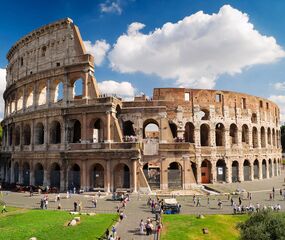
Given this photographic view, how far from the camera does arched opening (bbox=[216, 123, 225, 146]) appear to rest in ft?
134

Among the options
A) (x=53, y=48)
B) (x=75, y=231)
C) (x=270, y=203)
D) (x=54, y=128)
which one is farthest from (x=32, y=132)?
(x=270, y=203)

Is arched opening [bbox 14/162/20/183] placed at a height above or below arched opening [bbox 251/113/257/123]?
below

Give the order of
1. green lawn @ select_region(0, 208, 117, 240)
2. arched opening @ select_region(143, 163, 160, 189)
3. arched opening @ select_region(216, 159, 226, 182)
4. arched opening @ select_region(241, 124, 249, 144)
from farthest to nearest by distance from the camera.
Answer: arched opening @ select_region(241, 124, 249, 144)
arched opening @ select_region(216, 159, 226, 182)
arched opening @ select_region(143, 163, 160, 189)
green lawn @ select_region(0, 208, 117, 240)

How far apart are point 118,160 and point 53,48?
17582 mm

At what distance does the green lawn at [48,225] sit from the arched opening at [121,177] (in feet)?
32.0

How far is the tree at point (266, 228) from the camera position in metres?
14.3

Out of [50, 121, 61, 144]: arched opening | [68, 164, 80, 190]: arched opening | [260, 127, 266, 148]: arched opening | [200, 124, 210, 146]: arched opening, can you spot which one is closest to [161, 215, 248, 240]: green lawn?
[68, 164, 80, 190]: arched opening

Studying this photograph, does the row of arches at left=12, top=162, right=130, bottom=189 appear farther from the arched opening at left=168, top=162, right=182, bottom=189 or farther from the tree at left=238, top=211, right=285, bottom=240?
the tree at left=238, top=211, right=285, bottom=240

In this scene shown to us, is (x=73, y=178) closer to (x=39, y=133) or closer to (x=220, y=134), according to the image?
(x=39, y=133)

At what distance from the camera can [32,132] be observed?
3884cm

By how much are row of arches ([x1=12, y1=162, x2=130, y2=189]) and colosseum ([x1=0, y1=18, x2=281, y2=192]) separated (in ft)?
0.37

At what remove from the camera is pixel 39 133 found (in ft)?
130

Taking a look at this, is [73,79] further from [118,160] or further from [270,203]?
[270,203]

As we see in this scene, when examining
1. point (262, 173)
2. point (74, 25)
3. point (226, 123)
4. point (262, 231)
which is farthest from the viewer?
point (262, 173)
